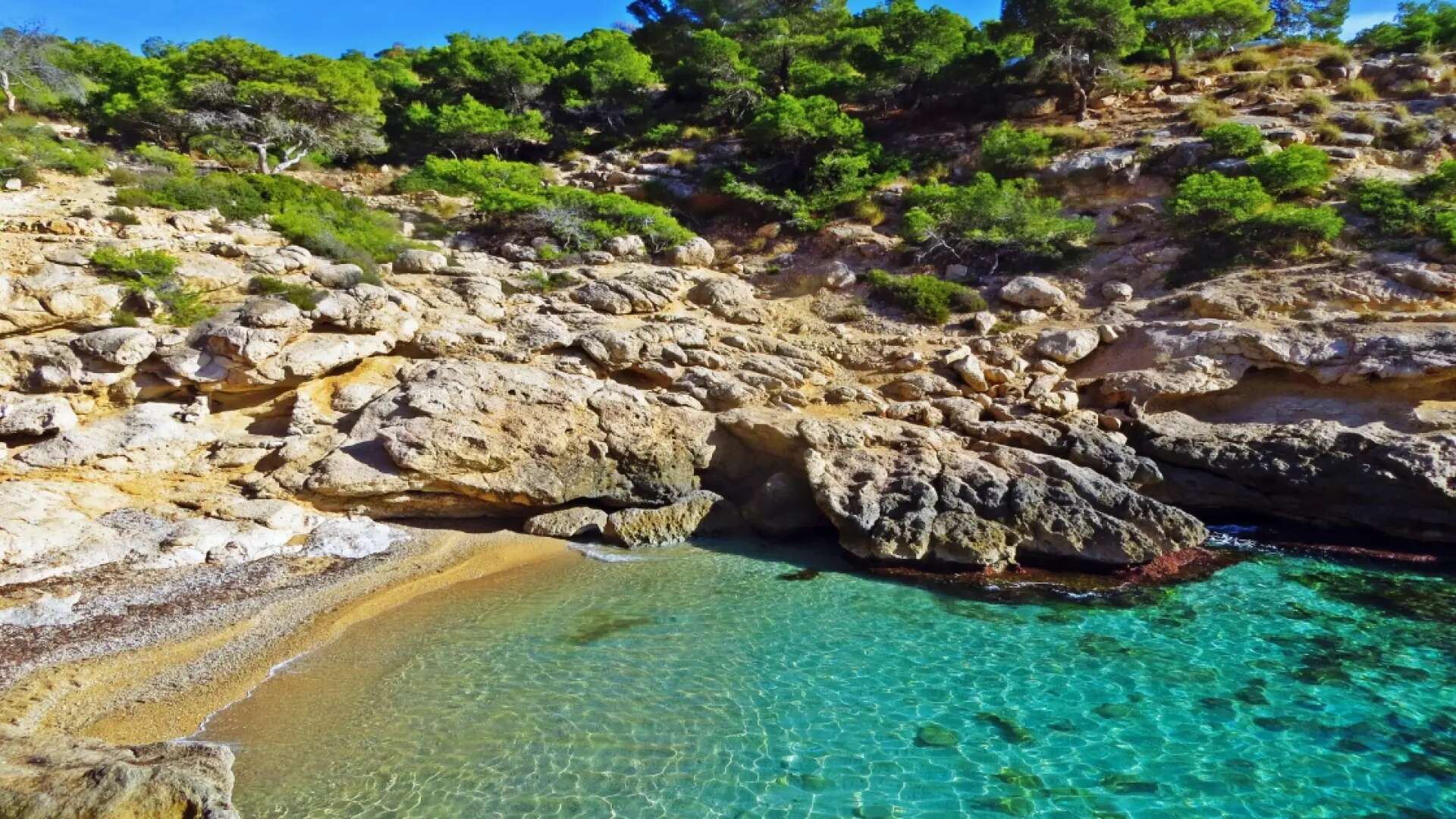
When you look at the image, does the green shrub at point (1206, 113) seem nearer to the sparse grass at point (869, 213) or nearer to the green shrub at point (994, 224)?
the green shrub at point (994, 224)

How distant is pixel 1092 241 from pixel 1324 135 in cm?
848

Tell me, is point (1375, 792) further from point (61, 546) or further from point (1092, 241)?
point (1092, 241)

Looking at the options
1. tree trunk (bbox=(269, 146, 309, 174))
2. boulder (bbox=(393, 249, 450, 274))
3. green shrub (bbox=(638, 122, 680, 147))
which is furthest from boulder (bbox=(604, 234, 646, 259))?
tree trunk (bbox=(269, 146, 309, 174))

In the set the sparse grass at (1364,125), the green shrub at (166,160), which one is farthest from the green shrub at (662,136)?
the sparse grass at (1364,125)

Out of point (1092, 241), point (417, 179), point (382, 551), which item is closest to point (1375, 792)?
point (382, 551)

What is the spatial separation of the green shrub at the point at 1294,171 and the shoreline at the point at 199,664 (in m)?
22.3

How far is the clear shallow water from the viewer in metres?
5.80

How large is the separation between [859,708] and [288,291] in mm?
12952

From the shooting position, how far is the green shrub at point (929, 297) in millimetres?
18016

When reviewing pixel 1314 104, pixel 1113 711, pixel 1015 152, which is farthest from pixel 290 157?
pixel 1314 104

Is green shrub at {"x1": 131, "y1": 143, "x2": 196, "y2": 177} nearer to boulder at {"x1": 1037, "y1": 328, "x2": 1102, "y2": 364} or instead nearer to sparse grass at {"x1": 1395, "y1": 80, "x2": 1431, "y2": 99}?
boulder at {"x1": 1037, "y1": 328, "x2": 1102, "y2": 364}

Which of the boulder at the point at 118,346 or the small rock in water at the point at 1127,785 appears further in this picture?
the boulder at the point at 118,346

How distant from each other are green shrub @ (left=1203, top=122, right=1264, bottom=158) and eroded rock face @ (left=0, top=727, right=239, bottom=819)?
26.6m

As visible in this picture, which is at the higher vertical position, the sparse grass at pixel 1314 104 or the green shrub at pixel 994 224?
the sparse grass at pixel 1314 104
